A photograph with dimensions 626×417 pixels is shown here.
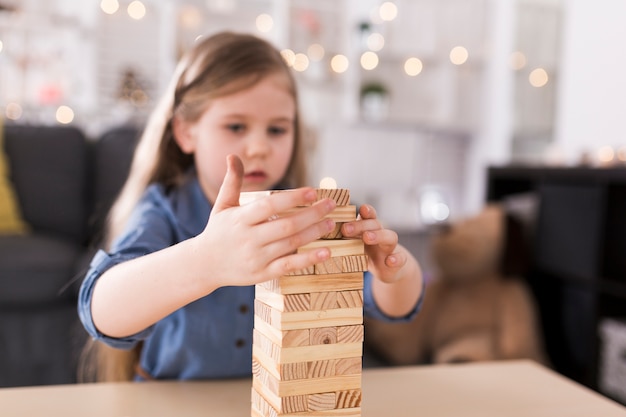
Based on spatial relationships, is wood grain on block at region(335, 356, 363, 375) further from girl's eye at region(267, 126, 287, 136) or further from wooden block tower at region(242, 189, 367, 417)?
girl's eye at region(267, 126, 287, 136)

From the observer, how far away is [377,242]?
53cm

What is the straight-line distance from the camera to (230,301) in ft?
2.86

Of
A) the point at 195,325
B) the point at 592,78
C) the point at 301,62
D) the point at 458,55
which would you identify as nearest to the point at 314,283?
the point at 195,325

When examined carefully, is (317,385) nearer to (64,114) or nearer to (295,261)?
(295,261)

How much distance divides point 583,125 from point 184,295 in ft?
8.10

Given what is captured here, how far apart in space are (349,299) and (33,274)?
154 cm

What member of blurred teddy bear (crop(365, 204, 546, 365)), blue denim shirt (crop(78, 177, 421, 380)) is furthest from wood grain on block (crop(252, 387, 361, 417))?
blurred teddy bear (crop(365, 204, 546, 365))

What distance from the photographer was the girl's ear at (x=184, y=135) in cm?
89

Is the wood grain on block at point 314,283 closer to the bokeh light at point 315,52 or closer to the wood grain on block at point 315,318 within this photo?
the wood grain on block at point 315,318

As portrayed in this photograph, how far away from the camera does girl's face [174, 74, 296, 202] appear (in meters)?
0.80

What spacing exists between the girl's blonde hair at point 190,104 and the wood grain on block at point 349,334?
0.44 m

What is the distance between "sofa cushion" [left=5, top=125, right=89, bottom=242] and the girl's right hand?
6.48 ft

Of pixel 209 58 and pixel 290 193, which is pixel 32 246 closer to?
pixel 209 58

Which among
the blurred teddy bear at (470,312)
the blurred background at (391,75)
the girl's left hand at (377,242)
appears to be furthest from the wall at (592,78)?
the girl's left hand at (377,242)
